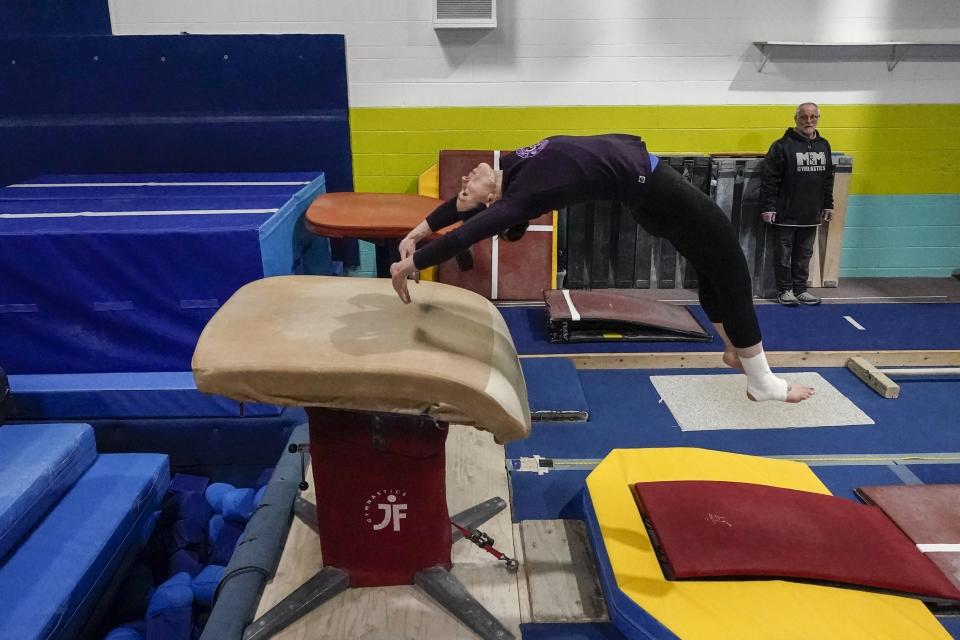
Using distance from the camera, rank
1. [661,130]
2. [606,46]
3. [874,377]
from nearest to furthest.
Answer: [874,377]
[606,46]
[661,130]

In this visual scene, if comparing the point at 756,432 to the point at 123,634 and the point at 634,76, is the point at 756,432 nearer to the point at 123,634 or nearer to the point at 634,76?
the point at 123,634

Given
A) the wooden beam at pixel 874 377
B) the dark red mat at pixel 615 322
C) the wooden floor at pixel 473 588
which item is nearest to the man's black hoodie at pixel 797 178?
the dark red mat at pixel 615 322

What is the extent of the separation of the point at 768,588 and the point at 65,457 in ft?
8.81

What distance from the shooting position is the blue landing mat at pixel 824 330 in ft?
14.4

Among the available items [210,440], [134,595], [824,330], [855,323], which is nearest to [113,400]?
[210,440]

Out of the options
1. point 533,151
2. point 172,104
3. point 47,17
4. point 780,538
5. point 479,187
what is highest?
point 47,17

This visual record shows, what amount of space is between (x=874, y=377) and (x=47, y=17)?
6224mm

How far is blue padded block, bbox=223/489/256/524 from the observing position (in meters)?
3.18

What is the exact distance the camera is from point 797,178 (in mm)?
5352

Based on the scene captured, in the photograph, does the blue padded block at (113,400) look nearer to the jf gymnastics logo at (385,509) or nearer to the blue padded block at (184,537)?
the blue padded block at (184,537)

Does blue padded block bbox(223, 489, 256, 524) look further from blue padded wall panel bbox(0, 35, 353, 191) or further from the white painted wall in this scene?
the white painted wall

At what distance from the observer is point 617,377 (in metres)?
4.09

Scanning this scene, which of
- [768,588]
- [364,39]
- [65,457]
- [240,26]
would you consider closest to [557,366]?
[768,588]

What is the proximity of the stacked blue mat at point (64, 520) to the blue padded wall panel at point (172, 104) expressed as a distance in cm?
316
